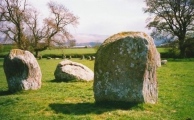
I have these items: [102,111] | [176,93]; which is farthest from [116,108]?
[176,93]

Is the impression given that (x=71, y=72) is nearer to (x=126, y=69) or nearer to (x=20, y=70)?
(x=20, y=70)

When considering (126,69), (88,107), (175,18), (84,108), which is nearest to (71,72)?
(88,107)

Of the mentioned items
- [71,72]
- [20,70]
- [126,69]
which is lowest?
[71,72]

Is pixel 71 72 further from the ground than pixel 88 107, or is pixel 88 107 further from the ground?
pixel 71 72

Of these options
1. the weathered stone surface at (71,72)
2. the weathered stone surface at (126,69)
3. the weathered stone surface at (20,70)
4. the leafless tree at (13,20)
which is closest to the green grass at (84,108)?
the weathered stone surface at (126,69)

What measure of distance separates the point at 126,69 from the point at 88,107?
7.81ft

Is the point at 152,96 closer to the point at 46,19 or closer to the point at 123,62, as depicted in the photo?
the point at 123,62

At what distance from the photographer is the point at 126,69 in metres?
12.3

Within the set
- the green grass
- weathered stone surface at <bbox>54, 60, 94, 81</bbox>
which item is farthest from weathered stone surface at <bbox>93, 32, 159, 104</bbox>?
weathered stone surface at <bbox>54, 60, 94, 81</bbox>

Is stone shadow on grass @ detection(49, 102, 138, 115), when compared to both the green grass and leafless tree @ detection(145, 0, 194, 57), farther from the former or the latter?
leafless tree @ detection(145, 0, 194, 57)

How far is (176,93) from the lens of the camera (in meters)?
16.6

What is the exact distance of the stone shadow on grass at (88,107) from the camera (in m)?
11.8

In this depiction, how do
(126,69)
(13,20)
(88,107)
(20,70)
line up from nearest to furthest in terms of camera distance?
1. (126,69)
2. (88,107)
3. (20,70)
4. (13,20)

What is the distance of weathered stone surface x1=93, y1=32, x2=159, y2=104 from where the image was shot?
12172mm
